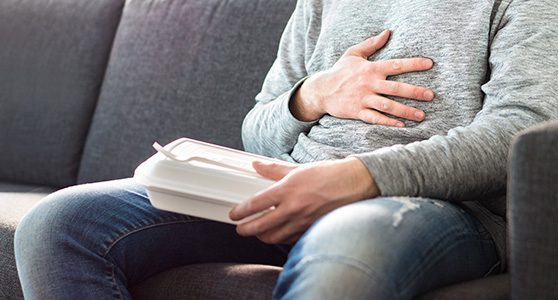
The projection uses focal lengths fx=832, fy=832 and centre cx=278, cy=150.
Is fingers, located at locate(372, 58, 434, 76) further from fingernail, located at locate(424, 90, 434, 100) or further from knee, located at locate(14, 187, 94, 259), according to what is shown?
knee, located at locate(14, 187, 94, 259)

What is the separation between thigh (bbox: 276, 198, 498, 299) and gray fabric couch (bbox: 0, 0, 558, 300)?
2.45ft

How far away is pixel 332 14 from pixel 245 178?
504 millimetres

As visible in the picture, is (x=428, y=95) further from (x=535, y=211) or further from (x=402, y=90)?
(x=535, y=211)

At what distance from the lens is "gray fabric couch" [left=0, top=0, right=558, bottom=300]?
1.86 metres

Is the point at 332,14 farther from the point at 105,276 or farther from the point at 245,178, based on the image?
the point at 105,276

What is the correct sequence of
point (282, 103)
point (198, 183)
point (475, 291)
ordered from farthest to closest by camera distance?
1. point (282, 103)
2. point (198, 183)
3. point (475, 291)

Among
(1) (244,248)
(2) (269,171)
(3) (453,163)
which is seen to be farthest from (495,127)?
(1) (244,248)

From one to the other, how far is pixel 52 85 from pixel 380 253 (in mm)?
1469

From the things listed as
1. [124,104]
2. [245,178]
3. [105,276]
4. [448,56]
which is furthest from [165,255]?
[124,104]

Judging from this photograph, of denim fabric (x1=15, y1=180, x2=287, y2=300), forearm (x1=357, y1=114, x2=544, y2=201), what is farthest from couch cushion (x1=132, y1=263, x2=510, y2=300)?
forearm (x1=357, y1=114, x2=544, y2=201)

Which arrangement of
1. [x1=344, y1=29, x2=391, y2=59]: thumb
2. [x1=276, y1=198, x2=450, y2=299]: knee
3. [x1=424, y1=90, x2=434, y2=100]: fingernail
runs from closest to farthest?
[x1=276, y1=198, x2=450, y2=299]: knee → [x1=424, y1=90, x2=434, y2=100]: fingernail → [x1=344, y1=29, x2=391, y2=59]: thumb

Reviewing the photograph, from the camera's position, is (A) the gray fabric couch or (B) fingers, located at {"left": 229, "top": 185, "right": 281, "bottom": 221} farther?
(A) the gray fabric couch

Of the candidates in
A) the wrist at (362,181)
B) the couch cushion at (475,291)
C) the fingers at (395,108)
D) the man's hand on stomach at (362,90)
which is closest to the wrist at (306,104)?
the man's hand on stomach at (362,90)

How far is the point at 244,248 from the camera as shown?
50.3 inches
